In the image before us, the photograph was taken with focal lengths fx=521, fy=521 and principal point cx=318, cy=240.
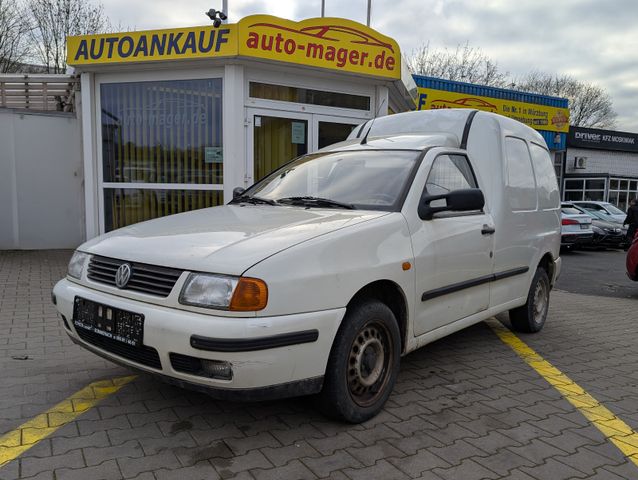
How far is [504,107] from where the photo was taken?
66.9 feet

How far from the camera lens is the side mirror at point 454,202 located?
3.48 meters

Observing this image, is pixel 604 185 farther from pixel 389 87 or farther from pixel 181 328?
pixel 181 328

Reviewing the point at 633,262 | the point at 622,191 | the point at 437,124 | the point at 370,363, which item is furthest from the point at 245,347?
the point at 622,191

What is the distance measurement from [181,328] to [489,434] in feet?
6.22

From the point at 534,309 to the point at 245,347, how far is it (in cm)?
390

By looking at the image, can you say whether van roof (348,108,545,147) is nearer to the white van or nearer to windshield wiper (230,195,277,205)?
the white van

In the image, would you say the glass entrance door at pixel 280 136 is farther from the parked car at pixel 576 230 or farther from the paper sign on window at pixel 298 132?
the parked car at pixel 576 230

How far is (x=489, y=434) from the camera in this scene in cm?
307

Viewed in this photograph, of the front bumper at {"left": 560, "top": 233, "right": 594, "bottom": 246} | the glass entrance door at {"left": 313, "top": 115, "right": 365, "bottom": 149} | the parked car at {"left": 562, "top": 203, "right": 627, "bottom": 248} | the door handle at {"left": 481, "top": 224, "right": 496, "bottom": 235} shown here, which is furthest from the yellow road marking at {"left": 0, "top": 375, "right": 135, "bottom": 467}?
the parked car at {"left": 562, "top": 203, "right": 627, "bottom": 248}

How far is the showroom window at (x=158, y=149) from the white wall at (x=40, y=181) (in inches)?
65.7

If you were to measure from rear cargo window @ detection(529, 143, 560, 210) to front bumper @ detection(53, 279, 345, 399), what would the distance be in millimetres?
3495

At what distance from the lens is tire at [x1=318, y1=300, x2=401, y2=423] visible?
9.45 ft

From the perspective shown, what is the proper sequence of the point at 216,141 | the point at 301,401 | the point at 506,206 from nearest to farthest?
the point at 301,401 → the point at 506,206 → the point at 216,141

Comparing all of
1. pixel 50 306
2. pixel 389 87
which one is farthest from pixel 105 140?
pixel 389 87
